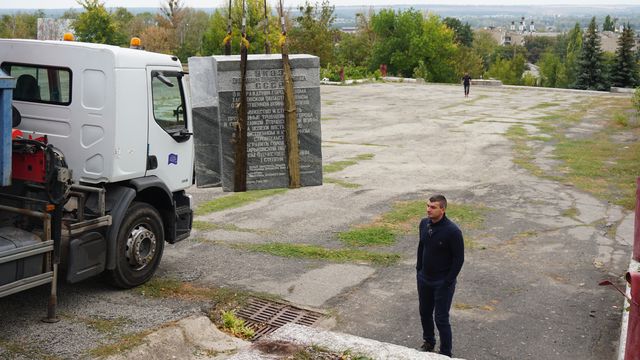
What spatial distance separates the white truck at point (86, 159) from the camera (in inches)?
302

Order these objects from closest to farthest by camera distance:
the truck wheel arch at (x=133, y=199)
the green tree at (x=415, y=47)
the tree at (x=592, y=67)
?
the truck wheel arch at (x=133, y=199)
the tree at (x=592, y=67)
the green tree at (x=415, y=47)

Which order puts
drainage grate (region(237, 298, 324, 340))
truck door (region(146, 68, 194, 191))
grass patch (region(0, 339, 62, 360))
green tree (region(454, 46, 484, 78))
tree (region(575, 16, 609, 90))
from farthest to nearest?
green tree (region(454, 46, 484, 78)) < tree (region(575, 16, 609, 90)) < truck door (region(146, 68, 194, 191)) < drainage grate (region(237, 298, 324, 340)) < grass patch (region(0, 339, 62, 360))

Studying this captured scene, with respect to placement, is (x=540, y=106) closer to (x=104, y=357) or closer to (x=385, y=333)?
(x=385, y=333)

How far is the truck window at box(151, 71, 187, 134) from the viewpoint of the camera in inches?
351

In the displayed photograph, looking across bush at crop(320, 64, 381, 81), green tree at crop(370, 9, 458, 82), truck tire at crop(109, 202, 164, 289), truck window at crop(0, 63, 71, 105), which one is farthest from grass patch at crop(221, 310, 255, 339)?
green tree at crop(370, 9, 458, 82)

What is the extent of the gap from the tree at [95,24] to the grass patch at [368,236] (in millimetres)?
28505

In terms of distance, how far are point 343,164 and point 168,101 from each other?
32.6ft

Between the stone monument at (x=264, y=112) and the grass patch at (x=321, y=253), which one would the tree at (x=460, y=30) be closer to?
the grass patch at (x=321, y=253)

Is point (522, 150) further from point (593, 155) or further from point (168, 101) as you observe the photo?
point (168, 101)

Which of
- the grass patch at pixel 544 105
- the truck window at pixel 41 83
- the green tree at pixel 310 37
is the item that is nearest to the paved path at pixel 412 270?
the truck window at pixel 41 83

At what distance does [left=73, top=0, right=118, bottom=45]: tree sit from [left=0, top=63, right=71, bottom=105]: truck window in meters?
29.9

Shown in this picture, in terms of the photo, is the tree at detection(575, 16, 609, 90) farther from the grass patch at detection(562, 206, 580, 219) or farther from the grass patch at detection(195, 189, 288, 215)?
the grass patch at detection(195, 189, 288, 215)

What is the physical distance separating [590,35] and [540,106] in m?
27.5

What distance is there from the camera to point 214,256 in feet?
35.3
